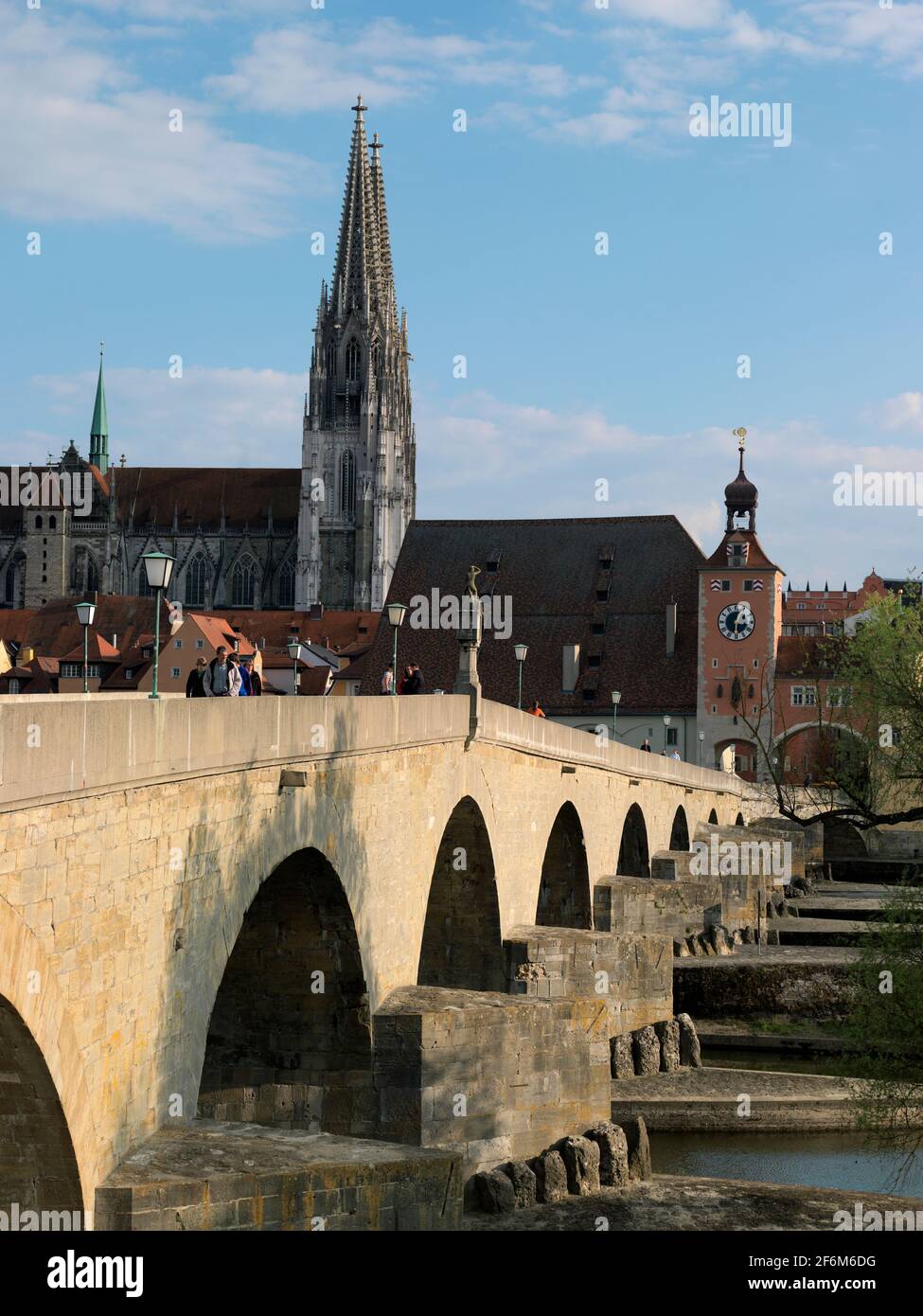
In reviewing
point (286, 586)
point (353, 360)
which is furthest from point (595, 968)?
point (286, 586)

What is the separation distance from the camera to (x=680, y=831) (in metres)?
54.9

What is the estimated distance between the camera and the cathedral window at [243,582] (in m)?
155

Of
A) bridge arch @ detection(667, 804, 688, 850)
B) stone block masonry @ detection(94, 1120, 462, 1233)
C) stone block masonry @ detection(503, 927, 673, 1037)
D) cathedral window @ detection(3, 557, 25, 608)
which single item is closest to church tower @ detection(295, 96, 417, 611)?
cathedral window @ detection(3, 557, 25, 608)

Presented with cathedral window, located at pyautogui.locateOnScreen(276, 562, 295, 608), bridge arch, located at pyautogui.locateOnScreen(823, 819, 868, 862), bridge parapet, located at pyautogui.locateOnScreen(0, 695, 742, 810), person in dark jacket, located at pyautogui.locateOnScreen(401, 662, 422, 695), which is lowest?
bridge arch, located at pyautogui.locateOnScreen(823, 819, 868, 862)

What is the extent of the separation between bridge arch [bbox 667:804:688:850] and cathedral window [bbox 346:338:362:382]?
97.6 m

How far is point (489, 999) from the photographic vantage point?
2106 centimetres

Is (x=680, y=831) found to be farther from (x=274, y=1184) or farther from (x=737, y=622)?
(x=274, y=1184)

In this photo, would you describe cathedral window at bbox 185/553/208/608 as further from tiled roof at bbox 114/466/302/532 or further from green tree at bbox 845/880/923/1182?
green tree at bbox 845/880/923/1182

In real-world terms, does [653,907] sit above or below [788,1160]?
above

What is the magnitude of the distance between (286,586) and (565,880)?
385 feet

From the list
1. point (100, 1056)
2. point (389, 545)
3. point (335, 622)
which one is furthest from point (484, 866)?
point (389, 545)

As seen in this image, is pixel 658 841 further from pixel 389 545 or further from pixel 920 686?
pixel 389 545

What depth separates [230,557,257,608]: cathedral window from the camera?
155 metres

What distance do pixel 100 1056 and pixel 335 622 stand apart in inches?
4161
